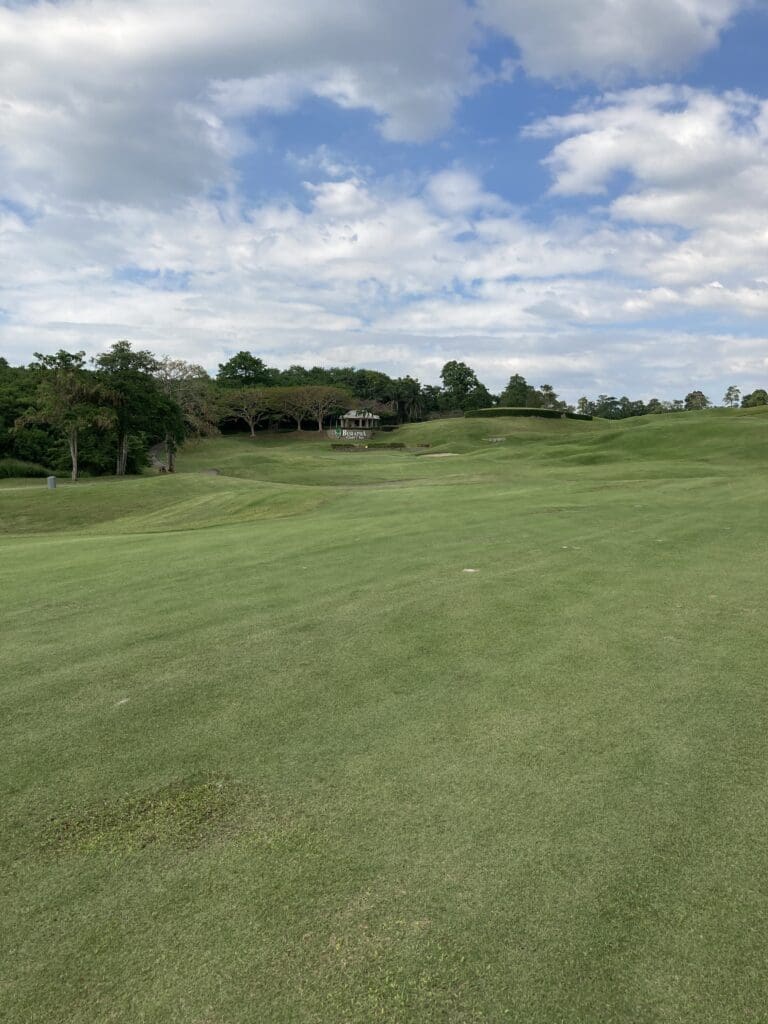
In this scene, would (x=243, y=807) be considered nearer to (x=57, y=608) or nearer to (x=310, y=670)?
(x=310, y=670)

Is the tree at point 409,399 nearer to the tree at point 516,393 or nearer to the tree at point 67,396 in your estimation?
the tree at point 516,393

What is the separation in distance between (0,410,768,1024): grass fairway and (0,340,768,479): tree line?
112ft

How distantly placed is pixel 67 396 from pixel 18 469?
8.48 m

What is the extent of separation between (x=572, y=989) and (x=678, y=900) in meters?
0.75

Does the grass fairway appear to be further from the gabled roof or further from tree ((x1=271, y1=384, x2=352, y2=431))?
the gabled roof

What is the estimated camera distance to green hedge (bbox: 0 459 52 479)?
42.4m

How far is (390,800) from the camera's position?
3775 mm

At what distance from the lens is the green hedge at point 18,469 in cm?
4241

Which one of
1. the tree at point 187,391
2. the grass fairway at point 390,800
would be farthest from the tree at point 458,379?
the grass fairway at point 390,800

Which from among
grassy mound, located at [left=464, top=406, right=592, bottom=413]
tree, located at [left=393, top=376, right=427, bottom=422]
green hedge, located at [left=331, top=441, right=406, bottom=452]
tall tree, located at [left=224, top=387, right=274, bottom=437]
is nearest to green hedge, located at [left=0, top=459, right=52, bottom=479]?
green hedge, located at [left=331, top=441, right=406, bottom=452]

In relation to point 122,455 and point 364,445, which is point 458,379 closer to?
point 364,445

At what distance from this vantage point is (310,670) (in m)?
5.75

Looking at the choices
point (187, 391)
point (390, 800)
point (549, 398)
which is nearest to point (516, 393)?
point (549, 398)

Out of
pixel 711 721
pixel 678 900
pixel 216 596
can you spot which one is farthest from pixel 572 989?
pixel 216 596
